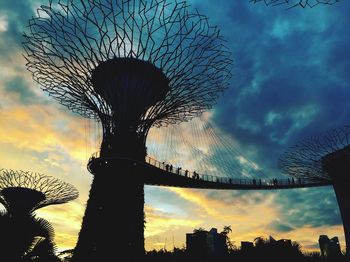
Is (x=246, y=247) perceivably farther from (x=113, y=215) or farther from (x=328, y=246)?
(x=328, y=246)

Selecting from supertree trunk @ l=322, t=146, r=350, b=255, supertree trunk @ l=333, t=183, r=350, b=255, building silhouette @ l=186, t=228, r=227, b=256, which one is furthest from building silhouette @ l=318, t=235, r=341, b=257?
supertree trunk @ l=333, t=183, r=350, b=255

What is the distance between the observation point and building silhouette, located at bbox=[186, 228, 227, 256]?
15.0 meters

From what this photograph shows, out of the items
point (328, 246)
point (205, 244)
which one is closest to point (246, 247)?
point (205, 244)

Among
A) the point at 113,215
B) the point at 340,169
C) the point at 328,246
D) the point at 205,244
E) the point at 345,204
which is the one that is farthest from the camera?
the point at 345,204

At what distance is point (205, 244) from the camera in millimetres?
15383

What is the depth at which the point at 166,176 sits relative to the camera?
31328mm

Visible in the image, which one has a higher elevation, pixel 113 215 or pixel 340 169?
pixel 340 169

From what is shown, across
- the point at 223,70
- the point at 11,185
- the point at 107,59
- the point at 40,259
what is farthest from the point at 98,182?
the point at 11,185

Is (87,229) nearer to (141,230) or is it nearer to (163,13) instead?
(141,230)

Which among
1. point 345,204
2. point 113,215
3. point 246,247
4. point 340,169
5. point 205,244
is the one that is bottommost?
point 246,247

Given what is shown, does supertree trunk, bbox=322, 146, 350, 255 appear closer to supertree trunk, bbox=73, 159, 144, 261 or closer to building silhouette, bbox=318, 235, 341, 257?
building silhouette, bbox=318, 235, 341, 257

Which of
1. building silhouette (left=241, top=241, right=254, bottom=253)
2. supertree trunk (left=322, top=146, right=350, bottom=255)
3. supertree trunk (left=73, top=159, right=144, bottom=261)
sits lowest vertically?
building silhouette (left=241, top=241, right=254, bottom=253)

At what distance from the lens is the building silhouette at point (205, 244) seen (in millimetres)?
14967

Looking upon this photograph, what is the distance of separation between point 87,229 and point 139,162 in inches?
223
